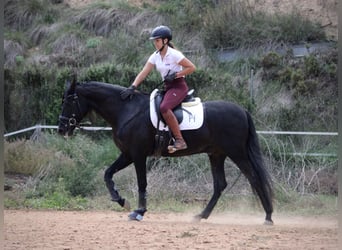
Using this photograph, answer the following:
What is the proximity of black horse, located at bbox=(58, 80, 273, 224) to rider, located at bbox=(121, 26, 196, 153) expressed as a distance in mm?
215

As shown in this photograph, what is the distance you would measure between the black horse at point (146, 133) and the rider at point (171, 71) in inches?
8.4

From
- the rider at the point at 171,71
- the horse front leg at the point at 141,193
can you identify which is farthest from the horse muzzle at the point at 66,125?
the rider at the point at 171,71

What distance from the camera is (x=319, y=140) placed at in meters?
13.7

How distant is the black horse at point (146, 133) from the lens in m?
9.00

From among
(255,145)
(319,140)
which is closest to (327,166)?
(319,140)

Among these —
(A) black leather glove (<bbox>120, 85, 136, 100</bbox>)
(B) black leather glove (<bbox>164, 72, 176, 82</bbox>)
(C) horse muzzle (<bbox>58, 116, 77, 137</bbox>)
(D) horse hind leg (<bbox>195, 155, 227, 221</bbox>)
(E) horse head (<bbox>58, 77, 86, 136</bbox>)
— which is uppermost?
(B) black leather glove (<bbox>164, 72, 176, 82</bbox>)

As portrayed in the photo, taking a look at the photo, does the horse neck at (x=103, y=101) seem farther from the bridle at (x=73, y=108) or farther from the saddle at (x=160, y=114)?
the saddle at (x=160, y=114)

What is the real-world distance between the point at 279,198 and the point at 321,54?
887 centimetres

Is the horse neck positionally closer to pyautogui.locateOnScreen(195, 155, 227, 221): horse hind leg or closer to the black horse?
the black horse

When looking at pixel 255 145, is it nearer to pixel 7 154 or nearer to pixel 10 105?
pixel 7 154

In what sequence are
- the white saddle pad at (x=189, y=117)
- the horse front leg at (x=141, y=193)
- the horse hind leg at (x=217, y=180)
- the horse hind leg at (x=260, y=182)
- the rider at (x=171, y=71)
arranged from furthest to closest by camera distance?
1. the horse hind leg at (x=217, y=180)
2. the horse hind leg at (x=260, y=182)
3. the white saddle pad at (x=189, y=117)
4. the horse front leg at (x=141, y=193)
5. the rider at (x=171, y=71)

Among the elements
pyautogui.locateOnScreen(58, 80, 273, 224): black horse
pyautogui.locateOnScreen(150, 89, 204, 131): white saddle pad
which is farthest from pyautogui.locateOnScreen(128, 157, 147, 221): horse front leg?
pyautogui.locateOnScreen(150, 89, 204, 131): white saddle pad

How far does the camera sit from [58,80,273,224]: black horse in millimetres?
9000

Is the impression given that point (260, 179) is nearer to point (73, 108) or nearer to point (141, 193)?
point (141, 193)
